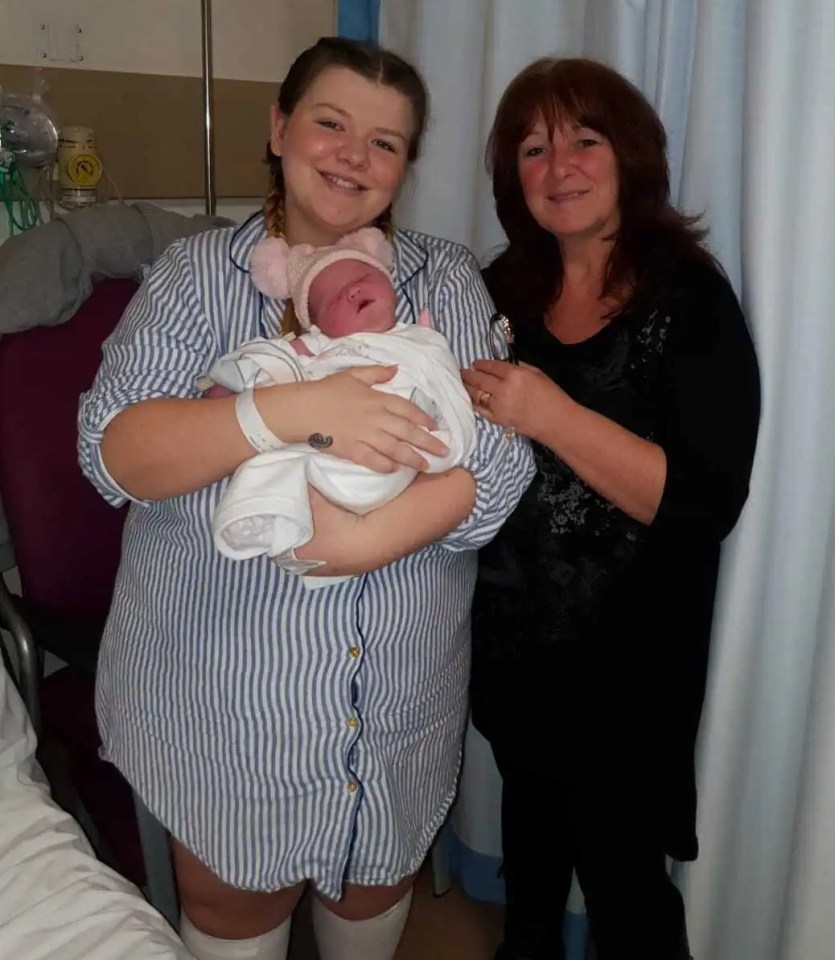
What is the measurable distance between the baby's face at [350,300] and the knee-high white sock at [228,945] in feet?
2.70

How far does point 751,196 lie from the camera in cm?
125

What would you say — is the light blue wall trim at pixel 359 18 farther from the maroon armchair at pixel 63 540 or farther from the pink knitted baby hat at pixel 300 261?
the pink knitted baby hat at pixel 300 261

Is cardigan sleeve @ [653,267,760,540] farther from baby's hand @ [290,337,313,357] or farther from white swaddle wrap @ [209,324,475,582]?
baby's hand @ [290,337,313,357]

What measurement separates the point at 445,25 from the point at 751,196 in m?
0.80

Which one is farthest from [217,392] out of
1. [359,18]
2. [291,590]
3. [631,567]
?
[359,18]

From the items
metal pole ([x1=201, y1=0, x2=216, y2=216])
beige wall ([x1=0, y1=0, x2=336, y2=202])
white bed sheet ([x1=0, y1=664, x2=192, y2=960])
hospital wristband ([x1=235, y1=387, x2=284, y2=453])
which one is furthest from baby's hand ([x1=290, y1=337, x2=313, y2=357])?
beige wall ([x1=0, y1=0, x2=336, y2=202])

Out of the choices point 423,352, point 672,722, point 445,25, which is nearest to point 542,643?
point 672,722

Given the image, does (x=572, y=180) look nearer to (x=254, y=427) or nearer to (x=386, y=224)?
(x=386, y=224)

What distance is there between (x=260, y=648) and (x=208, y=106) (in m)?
1.20

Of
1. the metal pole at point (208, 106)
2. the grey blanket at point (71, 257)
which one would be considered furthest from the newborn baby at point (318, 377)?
the metal pole at point (208, 106)

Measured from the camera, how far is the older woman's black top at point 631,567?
124 cm

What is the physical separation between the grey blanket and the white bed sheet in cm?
67

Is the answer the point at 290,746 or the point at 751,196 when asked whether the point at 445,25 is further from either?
the point at 290,746

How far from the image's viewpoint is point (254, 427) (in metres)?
1.00
